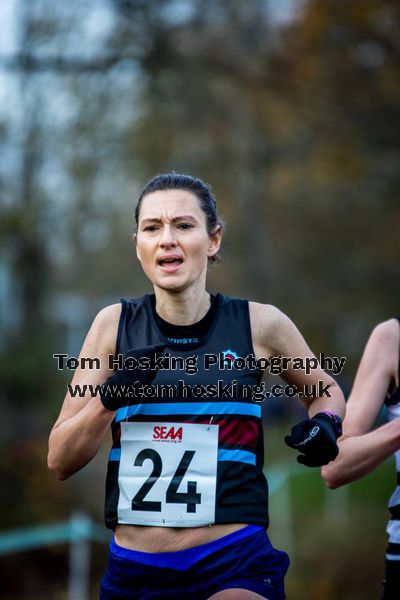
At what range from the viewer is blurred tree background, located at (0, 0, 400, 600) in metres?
10.8

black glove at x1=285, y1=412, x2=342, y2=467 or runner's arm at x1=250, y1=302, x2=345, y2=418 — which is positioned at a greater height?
runner's arm at x1=250, y1=302, x2=345, y2=418

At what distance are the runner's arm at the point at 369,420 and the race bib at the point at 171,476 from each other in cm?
66

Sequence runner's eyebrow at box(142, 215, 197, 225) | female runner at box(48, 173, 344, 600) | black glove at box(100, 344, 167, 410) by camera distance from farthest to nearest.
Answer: runner's eyebrow at box(142, 215, 197, 225) < female runner at box(48, 173, 344, 600) < black glove at box(100, 344, 167, 410)

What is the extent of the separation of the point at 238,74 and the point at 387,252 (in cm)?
805

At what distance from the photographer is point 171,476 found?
3.24 metres

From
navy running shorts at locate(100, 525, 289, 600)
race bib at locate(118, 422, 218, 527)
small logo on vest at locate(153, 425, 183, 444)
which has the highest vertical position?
small logo on vest at locate(153, 425, 183, 444)

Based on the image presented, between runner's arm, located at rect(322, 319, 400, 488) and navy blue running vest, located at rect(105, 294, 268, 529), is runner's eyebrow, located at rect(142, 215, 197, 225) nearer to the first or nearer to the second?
navy blue running vest, located at rect(105, 294, 268, 529)

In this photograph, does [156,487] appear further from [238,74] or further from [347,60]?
[238,74]

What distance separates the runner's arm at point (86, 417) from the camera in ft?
10.5

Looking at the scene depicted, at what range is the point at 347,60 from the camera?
34.9ft

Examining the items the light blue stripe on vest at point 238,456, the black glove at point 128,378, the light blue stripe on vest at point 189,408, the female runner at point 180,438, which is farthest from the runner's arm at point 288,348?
the black glove at point 128,378

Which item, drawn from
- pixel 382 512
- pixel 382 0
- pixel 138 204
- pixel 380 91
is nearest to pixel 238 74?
pixel 380 91

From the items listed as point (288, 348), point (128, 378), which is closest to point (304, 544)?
point (288, 348)

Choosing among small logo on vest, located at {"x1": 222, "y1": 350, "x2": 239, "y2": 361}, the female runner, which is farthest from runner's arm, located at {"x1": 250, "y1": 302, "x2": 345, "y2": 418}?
small logo on vest, located at {"x1": 222, "y1": 350, "x2": 239, "y2": 361}
